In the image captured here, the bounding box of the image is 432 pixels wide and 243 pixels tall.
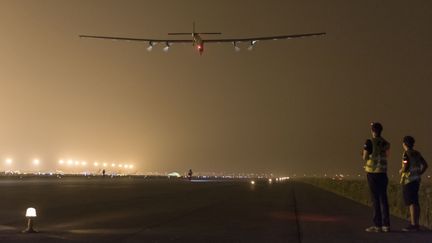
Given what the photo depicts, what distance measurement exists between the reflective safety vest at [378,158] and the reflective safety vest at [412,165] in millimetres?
844

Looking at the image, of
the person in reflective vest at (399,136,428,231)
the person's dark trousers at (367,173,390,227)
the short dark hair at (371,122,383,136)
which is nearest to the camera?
the person's dark trousers at (367,173,390,227)

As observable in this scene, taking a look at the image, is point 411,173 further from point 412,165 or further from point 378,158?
point 378,158

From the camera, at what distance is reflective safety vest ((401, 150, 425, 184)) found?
15.6 m

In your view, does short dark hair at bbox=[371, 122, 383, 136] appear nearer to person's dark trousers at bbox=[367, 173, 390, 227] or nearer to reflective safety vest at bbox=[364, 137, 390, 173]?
reflective safety vest at bbox=[364, 137, 390, 173]

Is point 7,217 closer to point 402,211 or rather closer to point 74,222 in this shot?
point 74,222

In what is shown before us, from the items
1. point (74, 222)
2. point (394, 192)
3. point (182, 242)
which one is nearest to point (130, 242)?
point (182, 242)

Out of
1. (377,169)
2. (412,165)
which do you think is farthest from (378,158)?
(412,165)

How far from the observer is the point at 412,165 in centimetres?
1564

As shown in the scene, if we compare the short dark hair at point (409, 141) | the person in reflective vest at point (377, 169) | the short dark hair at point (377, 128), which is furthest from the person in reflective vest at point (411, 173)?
the short dark hair at point (377, 128)

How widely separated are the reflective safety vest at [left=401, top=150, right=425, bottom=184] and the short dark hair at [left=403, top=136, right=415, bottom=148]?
0.16m

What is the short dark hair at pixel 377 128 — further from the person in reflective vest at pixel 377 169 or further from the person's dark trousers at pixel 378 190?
the person's dark trousers at pixel 378 190

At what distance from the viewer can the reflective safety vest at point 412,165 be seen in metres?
15.6

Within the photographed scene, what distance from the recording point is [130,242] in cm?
1209

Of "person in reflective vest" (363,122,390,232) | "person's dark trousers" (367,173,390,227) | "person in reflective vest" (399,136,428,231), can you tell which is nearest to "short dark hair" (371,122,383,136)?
"person in reflective vest" (363,122,390,232)
